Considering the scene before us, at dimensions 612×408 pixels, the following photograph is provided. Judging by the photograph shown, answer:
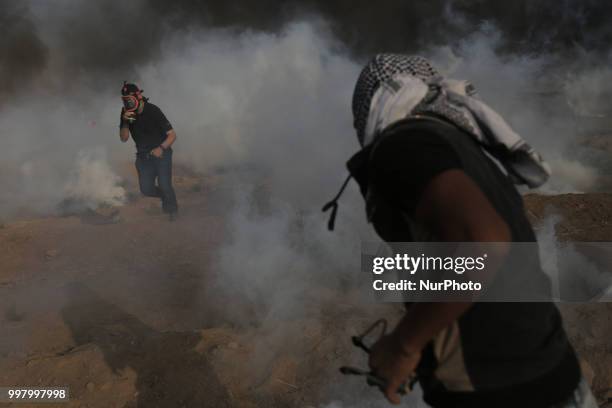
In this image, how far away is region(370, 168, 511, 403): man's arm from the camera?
1079 mm

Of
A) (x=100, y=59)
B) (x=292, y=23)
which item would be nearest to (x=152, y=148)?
(x=100, y=59)

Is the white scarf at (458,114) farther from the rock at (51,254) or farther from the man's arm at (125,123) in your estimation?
the rock at (51,254)

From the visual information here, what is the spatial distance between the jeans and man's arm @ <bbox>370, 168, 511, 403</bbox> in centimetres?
39

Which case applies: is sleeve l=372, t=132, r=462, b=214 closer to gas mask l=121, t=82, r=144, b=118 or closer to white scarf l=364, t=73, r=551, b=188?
white scarf l=364, t=73, r=551, b=188

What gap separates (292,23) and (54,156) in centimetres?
862

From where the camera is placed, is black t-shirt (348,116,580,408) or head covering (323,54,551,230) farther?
head covering (323,54,551,230)

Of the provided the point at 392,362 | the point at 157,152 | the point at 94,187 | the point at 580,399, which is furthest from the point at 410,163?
the point at 94,187

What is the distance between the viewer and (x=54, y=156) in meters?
9.36

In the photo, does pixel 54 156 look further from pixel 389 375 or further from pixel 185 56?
pixel 389 375

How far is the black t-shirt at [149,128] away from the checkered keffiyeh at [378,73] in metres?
4.91

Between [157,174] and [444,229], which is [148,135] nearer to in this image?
[157,174]

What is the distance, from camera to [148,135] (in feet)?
19.5

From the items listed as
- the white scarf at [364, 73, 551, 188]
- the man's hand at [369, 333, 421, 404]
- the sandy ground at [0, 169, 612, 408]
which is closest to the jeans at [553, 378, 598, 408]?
the man's hand at [369, 333, 421, 404]

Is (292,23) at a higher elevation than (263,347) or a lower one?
higher
